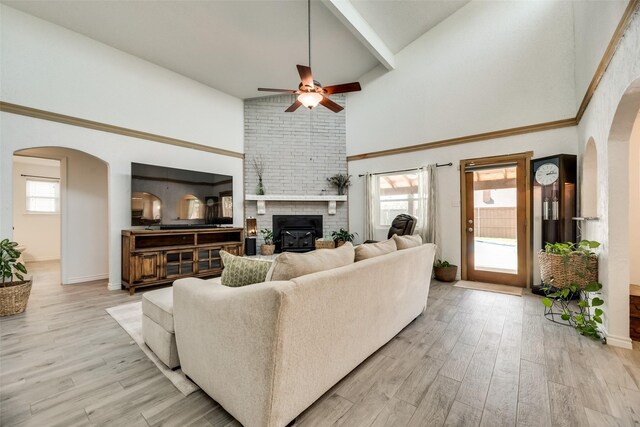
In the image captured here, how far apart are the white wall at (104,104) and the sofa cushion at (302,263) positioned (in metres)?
3.85

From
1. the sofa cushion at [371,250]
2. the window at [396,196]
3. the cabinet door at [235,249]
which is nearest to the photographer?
the sofa cushion at [371,250]

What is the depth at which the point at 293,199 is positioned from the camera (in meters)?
5.71

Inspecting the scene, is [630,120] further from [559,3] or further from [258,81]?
[258,81]

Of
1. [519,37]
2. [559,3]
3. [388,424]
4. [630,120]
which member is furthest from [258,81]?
[388,424]

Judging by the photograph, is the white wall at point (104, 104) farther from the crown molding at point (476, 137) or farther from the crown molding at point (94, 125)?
the crown molding at point (476, 137)

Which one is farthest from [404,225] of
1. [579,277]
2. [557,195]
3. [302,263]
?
[302,263]

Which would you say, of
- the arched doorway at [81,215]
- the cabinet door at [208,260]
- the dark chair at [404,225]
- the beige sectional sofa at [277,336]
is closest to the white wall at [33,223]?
the arched doorway at [81,215]

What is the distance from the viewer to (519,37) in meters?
3.90

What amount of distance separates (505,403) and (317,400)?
42.3 inches

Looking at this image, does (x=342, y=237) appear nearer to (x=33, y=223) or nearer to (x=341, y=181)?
(x=341, y=181)

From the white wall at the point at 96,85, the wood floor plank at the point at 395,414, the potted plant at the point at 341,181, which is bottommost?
the wood floor plank at the point at 395,414

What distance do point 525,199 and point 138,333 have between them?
202 inches

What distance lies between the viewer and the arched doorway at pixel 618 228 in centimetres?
210

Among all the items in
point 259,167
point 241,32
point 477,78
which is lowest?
point 259,167
